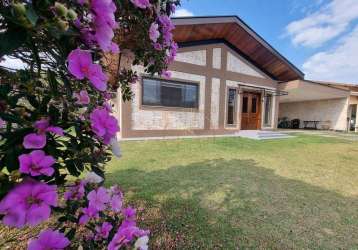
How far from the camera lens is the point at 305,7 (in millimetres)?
15984

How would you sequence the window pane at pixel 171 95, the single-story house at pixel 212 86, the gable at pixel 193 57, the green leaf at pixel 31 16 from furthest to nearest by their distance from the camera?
the gable at pixel 193 57 < the window pane at pixel 171 95 < the single-story house at pixel 212 86 < the green leaf at pixel 31 16

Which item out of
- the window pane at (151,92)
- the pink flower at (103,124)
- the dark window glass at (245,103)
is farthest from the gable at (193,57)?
the pink flower at (103,124)

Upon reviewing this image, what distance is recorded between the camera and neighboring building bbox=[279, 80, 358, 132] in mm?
12478

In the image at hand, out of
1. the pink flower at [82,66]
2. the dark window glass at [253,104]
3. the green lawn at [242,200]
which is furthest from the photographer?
the dark window glass at [253,104]

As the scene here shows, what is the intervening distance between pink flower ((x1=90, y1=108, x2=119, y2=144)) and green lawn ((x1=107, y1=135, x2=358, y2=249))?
1.66 meters

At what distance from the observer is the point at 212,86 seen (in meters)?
9.51

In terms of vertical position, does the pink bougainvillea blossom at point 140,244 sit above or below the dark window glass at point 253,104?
below

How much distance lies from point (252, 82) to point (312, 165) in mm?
7101

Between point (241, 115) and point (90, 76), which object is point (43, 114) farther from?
point (241, 115)

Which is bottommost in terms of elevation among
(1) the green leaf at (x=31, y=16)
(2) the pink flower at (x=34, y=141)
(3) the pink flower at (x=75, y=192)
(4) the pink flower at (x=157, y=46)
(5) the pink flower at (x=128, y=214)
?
(5) the pink flower at (x=128, y=214)

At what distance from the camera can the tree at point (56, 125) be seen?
42 centimetres

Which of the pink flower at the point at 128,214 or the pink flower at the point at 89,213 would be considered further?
the pink flower at the point at 128,214

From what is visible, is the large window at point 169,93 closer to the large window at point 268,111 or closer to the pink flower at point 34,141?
the large window at point 268,111

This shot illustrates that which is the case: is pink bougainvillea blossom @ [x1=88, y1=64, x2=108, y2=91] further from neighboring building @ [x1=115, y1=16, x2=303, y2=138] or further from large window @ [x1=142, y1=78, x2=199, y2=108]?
large window @ [x1=142, y1=78, x2=199, y2=108]
